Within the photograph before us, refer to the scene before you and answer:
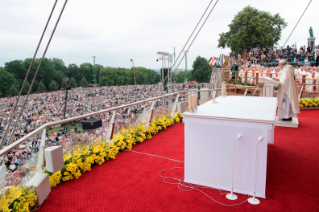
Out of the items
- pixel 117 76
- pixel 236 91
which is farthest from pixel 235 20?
pixel 117 76

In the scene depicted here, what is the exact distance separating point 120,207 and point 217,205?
99 cm

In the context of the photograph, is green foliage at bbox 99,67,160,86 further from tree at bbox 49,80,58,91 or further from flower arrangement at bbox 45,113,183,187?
flower arrangement at bbox 45,113,183,187

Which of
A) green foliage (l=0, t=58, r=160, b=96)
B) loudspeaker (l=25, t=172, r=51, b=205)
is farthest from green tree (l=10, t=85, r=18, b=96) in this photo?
loudspeaker (l=25, t=172, r=51, b=205)

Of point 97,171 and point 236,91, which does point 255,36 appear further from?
point 97,171

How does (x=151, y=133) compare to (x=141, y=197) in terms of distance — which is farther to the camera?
(x=151, y=133)

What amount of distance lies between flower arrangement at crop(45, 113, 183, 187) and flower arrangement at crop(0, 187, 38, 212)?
1.64 feet

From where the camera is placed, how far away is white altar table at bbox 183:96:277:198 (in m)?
2.41

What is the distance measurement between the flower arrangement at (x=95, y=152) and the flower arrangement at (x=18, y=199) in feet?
1.64

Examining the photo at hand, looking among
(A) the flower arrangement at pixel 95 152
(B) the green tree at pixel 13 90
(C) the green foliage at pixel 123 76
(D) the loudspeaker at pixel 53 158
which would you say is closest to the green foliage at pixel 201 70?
(C) the green foliage at pixel 123 76

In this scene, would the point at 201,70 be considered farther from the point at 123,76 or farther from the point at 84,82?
the point at 84,82

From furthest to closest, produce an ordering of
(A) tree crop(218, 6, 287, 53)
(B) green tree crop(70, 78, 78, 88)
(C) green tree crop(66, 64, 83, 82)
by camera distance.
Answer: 1. (C) green tree crop(66, 64, 83, 82)
2. (B) green tree crop(70, 78, 78, 88)
3. (A) tree crop(218, 6, 287, 53)

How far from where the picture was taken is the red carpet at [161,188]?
7.91 feet

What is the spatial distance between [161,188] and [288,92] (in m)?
3.91

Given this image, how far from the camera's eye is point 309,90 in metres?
11.1
